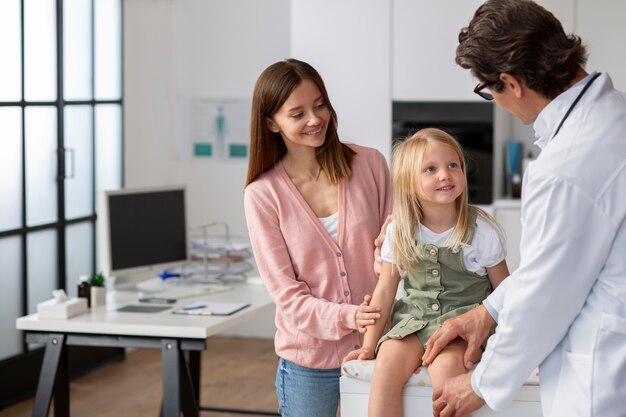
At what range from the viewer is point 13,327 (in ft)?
16.7

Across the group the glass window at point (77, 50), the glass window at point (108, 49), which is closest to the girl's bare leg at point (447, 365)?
the glass window at point (77, 50)

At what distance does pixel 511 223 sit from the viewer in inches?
216

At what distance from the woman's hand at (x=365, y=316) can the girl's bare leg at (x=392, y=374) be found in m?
0.11

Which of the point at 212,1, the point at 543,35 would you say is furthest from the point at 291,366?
the point at 212,1

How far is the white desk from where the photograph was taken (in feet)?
11.3

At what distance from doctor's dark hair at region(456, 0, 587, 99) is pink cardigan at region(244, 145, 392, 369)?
0.85 meters

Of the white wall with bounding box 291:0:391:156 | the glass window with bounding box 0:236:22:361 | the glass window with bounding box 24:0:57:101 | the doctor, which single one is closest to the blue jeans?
the doctor

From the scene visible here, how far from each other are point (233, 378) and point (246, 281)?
1.34m

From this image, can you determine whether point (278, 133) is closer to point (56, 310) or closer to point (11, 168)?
point (56, 310)

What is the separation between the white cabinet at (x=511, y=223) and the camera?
5.42 meters

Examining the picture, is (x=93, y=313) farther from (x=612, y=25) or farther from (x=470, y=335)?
(x=612, y=25)

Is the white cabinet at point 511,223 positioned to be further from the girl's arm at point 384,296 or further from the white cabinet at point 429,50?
the girl's arm at point 384,296

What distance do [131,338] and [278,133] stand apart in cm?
127

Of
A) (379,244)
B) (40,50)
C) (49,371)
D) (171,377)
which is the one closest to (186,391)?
(171,377)
